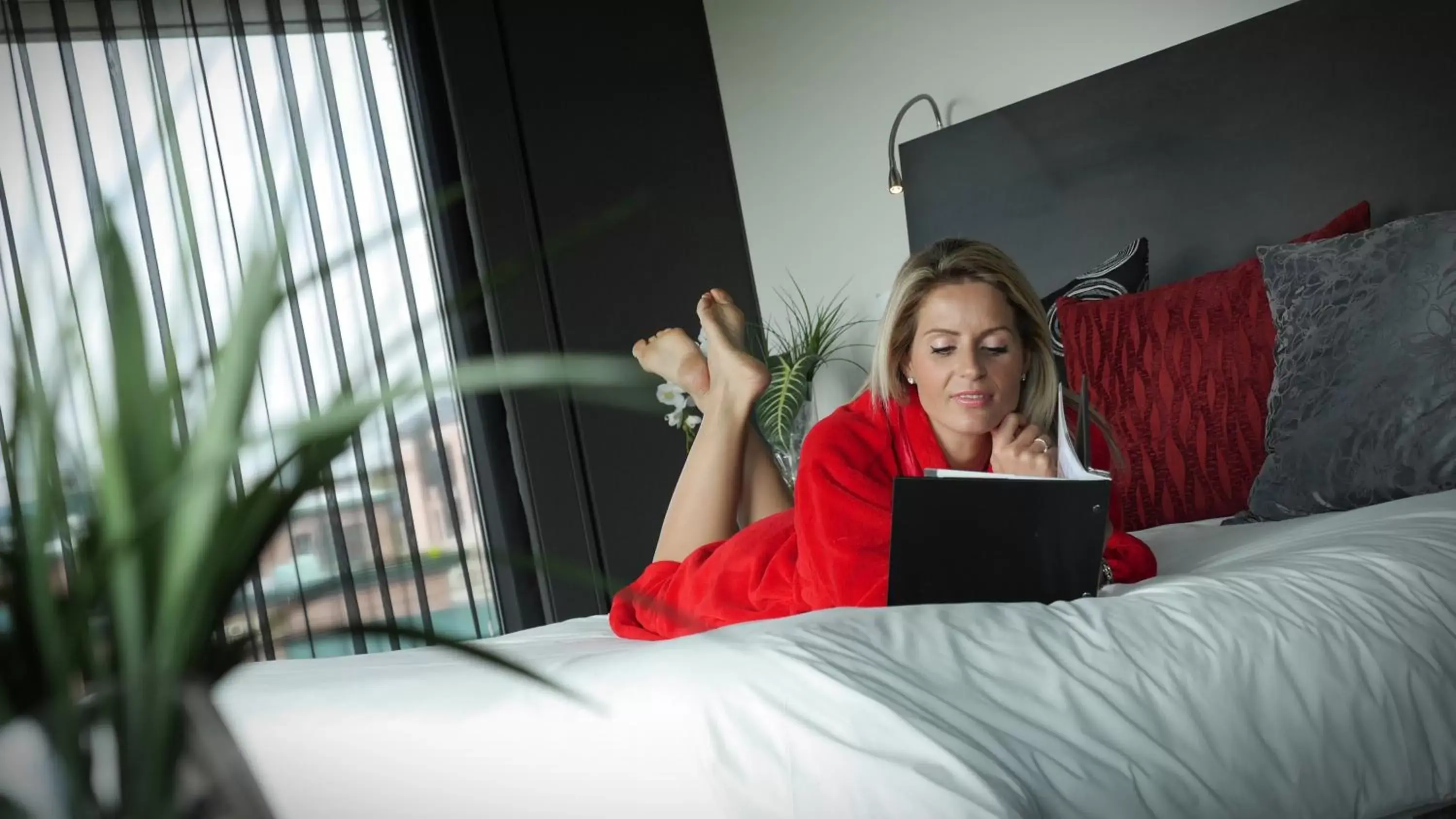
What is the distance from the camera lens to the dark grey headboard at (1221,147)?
2.43 meters

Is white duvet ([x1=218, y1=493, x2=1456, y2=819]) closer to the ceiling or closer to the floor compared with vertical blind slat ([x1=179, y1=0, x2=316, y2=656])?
closer to the floor

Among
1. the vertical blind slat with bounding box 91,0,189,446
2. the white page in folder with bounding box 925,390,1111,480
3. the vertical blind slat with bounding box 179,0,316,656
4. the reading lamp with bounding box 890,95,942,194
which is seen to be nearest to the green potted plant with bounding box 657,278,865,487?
the reading lamp with bounding box 890,95,942,194

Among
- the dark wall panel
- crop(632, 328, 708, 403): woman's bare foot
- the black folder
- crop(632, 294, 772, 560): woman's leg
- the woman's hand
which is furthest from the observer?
the dark wall panel

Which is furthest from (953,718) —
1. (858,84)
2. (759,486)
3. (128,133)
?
(128,133)

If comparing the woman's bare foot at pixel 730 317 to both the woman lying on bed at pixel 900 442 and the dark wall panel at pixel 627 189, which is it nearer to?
the woman lying on bed at pixel 900 442

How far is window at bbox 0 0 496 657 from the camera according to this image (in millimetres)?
3660

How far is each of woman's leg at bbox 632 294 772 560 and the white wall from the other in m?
1.33

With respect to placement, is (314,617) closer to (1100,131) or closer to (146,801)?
(1100,131)

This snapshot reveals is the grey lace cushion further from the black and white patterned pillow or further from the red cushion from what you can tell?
the black and white patterned pillow

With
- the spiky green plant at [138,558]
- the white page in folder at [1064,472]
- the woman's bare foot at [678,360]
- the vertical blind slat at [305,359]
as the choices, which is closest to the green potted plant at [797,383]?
the woman's bare foot at [678,360]

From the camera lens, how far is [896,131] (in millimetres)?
3676

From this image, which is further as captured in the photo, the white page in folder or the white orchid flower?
the white orchid flower

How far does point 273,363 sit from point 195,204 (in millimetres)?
512

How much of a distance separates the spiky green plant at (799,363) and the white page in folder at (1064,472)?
6.54 feet
